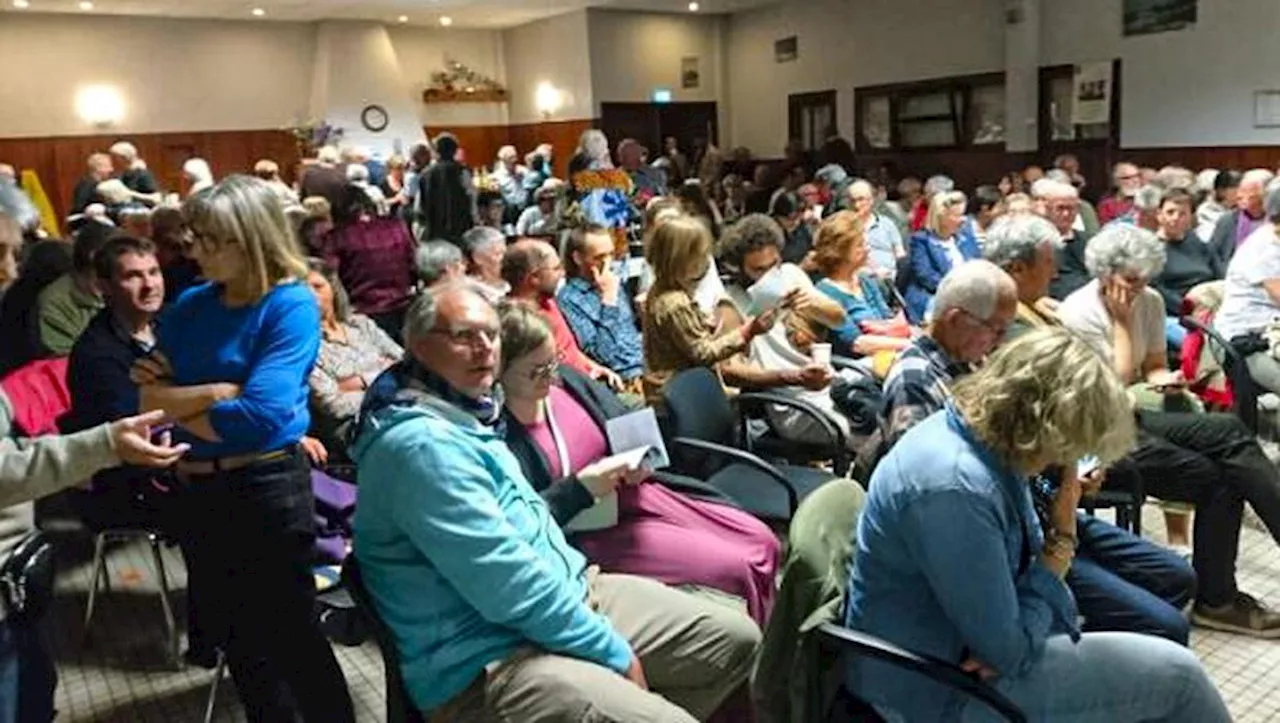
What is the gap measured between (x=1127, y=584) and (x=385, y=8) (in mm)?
12701

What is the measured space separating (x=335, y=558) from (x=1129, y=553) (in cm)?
199

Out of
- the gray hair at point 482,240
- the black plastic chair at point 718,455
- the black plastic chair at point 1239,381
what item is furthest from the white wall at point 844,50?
the black plastic chair at point 718,455

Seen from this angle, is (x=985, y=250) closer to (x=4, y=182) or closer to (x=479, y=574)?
(x=479, y=574)

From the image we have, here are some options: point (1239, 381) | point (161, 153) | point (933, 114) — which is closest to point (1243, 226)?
point (1239, 381)

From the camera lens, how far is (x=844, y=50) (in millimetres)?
13211

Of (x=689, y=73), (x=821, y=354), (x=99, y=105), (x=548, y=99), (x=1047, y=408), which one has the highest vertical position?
(x=689, y=73)

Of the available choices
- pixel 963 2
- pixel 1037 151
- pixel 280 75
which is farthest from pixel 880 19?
pixel 280 75

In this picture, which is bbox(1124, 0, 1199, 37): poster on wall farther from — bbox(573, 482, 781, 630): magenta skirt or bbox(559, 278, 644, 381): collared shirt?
bbox(573, 482, 781, 630): magenta skirt

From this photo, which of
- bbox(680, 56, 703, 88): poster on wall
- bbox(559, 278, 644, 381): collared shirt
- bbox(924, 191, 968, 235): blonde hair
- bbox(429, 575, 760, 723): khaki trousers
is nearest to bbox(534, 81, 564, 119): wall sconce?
bbox(680, 56, 703, 88): poster on wall

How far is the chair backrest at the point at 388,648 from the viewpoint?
1737 mm

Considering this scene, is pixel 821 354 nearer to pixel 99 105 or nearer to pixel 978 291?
pixel 978 291

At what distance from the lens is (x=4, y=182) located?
7.41 ft

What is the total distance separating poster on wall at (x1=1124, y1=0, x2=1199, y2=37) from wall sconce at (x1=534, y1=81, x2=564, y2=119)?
7403 mm

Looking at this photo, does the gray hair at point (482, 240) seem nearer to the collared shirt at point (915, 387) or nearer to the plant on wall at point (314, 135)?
the collared shirt at point (915, 387)
